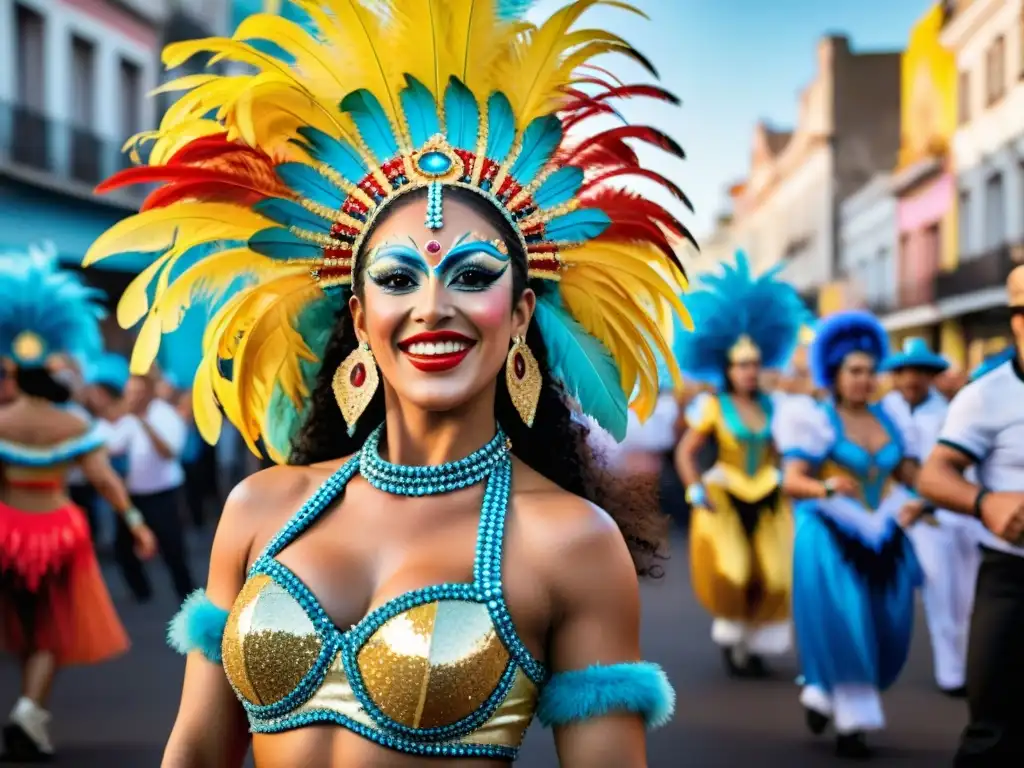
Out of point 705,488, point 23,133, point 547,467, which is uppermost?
point 23,133

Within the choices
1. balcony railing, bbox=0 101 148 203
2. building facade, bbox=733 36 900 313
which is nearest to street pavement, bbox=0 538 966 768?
balcony railing, bbox=0 101 148 203

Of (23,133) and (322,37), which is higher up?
(23,133)

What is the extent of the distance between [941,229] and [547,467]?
3506 centimetres

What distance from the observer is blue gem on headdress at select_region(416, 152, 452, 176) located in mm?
2865

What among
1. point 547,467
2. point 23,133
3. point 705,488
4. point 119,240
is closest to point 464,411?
point 547,467

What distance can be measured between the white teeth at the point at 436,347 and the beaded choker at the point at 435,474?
0.70 ft

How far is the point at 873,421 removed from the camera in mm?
7777

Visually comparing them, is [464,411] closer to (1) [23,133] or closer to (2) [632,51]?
(2) [632,51]

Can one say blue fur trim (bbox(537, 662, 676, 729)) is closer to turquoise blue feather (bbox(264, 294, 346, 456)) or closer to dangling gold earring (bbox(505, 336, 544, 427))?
dangling gold earring (bbox(505, 336, 544, 427))

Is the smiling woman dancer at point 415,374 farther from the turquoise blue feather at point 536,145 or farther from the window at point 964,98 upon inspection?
the window at point 964,98

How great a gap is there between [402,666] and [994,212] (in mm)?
30887

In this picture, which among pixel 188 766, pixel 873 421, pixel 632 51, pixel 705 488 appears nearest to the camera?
pixel 188 766

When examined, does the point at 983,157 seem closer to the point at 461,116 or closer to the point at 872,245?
the point at 872,245

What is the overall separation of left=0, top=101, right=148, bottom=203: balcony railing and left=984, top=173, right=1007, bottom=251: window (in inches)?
686
